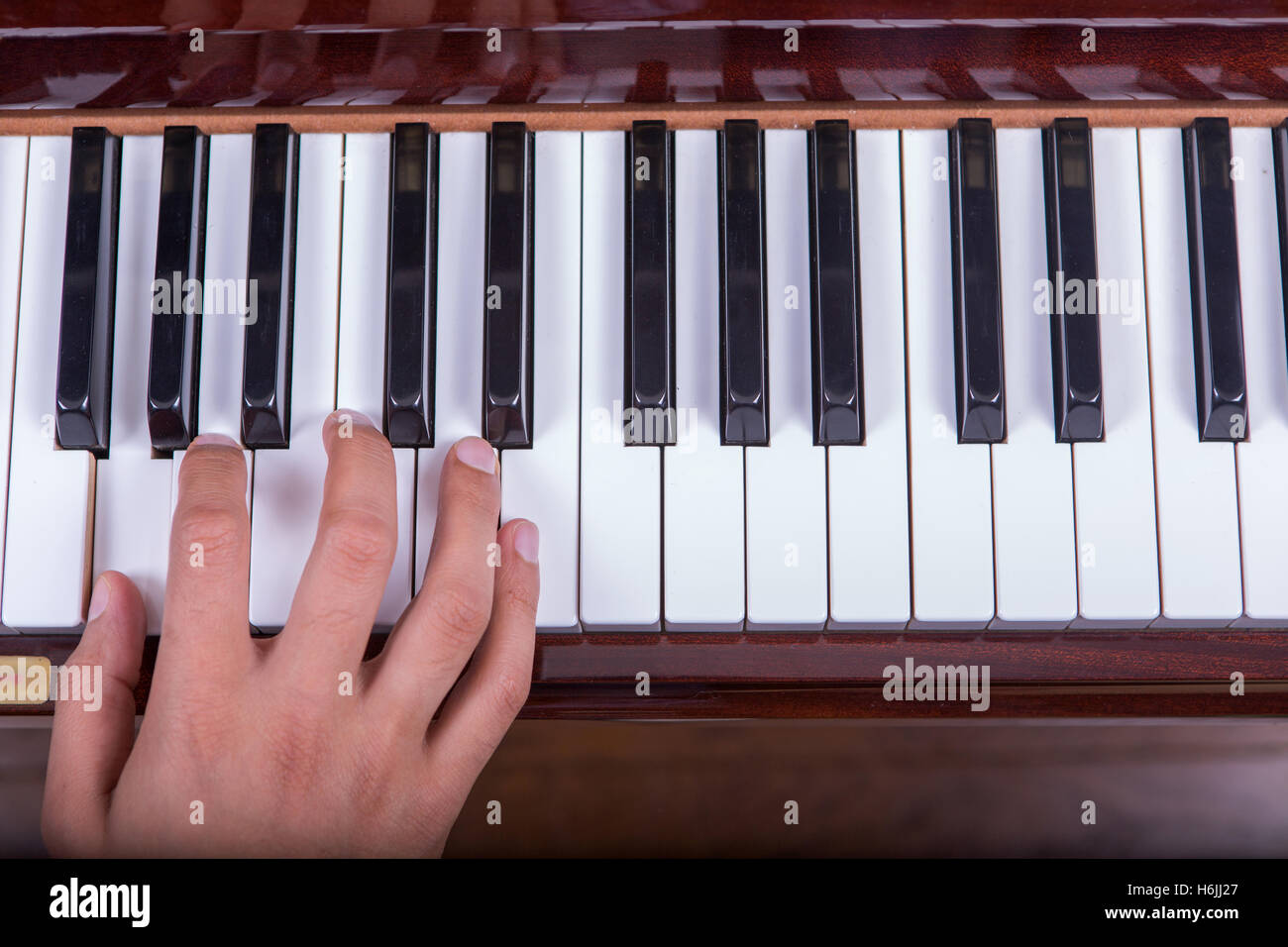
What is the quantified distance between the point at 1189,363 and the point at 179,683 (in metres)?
1.31

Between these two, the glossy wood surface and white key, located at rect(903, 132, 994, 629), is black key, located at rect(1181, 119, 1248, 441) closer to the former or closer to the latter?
the glossy wood surface

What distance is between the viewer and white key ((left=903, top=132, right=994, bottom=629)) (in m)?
1.03

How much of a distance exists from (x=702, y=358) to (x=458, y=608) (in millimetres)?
435

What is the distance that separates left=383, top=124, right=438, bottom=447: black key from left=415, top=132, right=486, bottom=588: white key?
0.04 ft

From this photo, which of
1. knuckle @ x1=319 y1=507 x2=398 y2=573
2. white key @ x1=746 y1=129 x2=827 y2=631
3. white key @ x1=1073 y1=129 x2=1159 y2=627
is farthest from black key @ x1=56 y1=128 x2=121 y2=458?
white key @ x1=1073 y1=129 x2=1159 y2=627

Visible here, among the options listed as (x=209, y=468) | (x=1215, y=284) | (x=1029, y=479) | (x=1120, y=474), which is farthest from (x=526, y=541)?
(x=1215, y=284)

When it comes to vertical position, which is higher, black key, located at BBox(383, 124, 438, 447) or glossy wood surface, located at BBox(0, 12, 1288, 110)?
glossy wood surface, located at BBox(0, 12, 1288, 110)

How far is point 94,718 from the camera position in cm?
103

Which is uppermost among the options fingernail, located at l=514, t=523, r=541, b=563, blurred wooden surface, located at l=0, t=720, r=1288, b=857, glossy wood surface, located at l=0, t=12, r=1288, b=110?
glossy wood surface, located at l=0, t=12, r=1288, b=110

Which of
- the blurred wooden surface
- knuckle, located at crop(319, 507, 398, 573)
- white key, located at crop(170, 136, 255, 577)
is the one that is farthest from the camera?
the blurred wooden surface

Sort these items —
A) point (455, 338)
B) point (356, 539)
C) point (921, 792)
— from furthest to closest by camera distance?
point (921, 792) → point (455, 338) → point (356, 539)

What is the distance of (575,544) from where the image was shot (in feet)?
3.39

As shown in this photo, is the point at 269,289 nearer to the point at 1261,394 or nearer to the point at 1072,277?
the point at 1072,277
